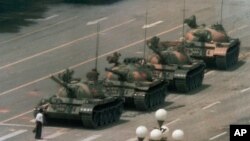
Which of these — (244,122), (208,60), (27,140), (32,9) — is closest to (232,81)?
(208,60)

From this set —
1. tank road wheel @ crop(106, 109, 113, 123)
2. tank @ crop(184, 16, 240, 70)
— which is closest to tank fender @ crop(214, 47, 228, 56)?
tank @ crop(184, 16, 240, 70)

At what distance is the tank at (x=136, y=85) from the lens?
6700cm

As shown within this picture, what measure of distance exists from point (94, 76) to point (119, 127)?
132 inches

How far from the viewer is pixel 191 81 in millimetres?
72750

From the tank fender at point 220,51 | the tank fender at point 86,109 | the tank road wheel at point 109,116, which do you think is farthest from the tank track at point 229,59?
the tank fender at point 86,109

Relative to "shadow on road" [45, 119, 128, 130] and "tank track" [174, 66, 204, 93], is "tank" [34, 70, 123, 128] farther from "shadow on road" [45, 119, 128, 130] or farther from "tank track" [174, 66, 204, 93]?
"tank track" [174, 66, 204, 93]

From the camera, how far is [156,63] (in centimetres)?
7250

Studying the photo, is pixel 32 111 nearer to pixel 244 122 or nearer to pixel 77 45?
pixel 244 122

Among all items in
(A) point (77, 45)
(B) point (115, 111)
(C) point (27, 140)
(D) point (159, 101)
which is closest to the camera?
(C) point (27, 140)

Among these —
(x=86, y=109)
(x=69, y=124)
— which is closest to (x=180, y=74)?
(x=69, y=124)

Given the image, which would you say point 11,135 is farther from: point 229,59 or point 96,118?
point 229,59

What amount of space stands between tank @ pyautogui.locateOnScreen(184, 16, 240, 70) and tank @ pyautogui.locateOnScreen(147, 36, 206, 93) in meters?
3.97

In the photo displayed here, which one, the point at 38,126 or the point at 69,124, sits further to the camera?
the point at 69,124

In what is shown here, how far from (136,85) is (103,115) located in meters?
4.36
